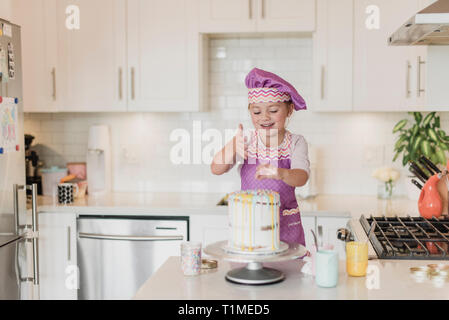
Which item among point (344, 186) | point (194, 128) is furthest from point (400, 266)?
point (194, 128)

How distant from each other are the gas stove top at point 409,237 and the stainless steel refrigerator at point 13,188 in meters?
1.87

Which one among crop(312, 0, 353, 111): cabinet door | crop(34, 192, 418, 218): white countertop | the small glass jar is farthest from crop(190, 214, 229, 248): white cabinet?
the small glass jar

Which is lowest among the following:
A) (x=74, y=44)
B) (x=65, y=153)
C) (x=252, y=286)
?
(x=252, y=286)

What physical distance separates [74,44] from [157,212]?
1268mm

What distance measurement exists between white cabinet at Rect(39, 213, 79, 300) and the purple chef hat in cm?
182

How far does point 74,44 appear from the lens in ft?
12.3

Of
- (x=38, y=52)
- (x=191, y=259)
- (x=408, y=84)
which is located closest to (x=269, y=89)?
(x=191, y=259)

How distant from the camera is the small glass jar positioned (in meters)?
1.93

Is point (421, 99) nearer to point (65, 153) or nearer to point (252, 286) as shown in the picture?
point (252, 286)

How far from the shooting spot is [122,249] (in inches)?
138

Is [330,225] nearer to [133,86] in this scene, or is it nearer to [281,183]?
[281,183]

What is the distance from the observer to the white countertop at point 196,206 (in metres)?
3.38

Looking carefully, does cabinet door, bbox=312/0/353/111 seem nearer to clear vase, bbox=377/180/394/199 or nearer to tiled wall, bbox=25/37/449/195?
tiled wall, bbox=25/37/449/195

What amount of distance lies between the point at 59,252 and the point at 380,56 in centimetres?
236
